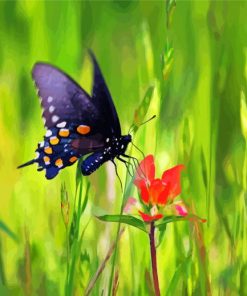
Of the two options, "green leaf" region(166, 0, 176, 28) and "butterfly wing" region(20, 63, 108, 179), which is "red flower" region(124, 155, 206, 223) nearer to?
"butterfly wing" region(20, 63, 108, 179)

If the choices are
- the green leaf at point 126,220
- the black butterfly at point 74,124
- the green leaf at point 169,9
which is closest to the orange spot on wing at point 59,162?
the black butterfly at point 74,124

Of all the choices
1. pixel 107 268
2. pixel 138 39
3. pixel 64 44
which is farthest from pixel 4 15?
pixel 107 268

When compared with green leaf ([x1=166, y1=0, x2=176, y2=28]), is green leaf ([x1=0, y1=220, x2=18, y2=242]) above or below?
below

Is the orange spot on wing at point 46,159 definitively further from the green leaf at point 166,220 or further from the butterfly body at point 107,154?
the green leaf at point 166,220

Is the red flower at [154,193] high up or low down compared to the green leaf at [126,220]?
up

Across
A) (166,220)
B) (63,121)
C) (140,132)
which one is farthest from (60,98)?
(166,220)

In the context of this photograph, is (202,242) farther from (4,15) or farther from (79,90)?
(4,15)

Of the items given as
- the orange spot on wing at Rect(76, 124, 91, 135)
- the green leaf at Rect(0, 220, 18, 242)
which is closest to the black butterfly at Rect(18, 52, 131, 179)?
the orange spot on wing at Rect(76, 124, 91, 135)
